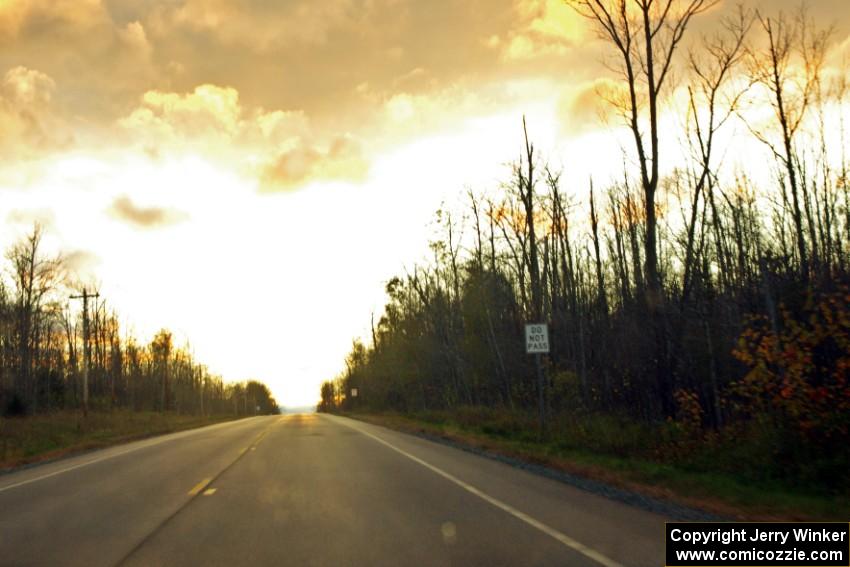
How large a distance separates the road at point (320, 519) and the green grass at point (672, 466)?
1.27 m

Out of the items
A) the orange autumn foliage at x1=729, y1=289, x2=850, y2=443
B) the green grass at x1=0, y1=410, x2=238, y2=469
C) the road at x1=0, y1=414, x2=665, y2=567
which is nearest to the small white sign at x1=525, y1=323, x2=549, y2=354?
the road at x1=0, y1=414, x2=665, y2=567

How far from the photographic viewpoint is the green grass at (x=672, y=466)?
9.80 metres

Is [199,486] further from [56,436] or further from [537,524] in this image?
[56,436]

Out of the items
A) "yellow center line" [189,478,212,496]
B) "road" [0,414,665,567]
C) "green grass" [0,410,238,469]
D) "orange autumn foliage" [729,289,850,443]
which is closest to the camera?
"road" [0,414,665,567]

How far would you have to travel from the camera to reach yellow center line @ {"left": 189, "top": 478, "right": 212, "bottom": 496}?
12216mm

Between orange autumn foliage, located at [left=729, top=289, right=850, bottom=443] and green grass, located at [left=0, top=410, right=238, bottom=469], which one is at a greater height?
orange autumn foliage, located at [left=729, top=289, right=850, bottom=443]

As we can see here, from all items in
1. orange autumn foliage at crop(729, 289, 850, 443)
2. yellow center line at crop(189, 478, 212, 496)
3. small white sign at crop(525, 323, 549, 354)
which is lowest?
yellow center line at crop(189, 478, 212, 496)

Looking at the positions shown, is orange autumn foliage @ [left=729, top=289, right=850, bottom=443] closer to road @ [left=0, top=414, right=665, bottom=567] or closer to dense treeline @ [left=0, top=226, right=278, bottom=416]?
road @ [left=0, top=414, right=665, bottom=567]

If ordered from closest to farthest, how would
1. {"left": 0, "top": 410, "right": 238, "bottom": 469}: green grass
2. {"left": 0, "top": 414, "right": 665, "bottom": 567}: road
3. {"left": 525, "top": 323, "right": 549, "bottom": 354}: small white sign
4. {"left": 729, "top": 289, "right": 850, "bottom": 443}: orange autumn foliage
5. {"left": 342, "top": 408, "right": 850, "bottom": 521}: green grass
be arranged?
{"left": 0, "top": 414, "right": 665, "bottom": 567}: road, {"left": 342, "top": 408, "right": 850, "bottom": 521}: green grass, {"left": 729, "top": 289, "right": 850, "bottom": 443}: orange autumn foliage, {"left": 525, "top": 323, "right": 549, "bottom": 354}: small white sign, {"left": 0, "top": 410, "right": 238, "bottom": 469}: green grass

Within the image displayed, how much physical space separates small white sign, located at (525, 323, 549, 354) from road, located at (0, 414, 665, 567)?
199 inches

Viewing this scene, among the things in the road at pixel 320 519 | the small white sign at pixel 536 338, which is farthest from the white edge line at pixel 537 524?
the small white sign at pixel 536 338

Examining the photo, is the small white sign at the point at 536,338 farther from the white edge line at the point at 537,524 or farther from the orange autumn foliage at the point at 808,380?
the orange autumn foliage at the point at 808,380

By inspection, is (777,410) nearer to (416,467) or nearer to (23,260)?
(416,467)

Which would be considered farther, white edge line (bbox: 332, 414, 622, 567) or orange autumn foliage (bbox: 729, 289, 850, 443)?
orange autumn foliage (bbox: 729, 289, 850, 443)
